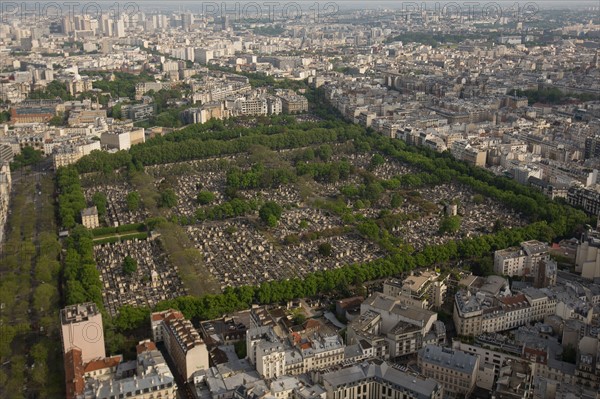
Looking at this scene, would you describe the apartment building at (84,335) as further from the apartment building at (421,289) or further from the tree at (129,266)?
the apartment building at (421,289)

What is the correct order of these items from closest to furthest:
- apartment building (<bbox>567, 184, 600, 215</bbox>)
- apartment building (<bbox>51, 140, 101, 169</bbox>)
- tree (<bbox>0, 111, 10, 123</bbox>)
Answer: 1. apartment building (<bbox>567, 184, 600, 215</bbox>)
2. apartment building (<bbox>51, 140, 101, 169</bbox>)
3. tree (<bbox>0, 111, 10, 123</bbox>)

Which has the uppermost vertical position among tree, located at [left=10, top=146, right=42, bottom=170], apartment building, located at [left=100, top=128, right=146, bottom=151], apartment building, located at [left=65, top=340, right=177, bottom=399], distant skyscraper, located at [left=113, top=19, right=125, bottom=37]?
distant skyscraper, located at [left=113, top=19, right=125, bottom=37]

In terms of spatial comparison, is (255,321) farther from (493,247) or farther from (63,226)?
(63,226)

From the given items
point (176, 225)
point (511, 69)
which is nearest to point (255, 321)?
point (176, 225)

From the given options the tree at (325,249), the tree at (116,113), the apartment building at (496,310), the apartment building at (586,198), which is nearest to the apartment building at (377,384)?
the apartment building at (496,310)

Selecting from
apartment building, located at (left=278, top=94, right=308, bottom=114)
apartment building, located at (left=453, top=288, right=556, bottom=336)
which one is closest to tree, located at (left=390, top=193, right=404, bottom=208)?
apartment building, located at (left=453, top=288, right=556, bottom=336)

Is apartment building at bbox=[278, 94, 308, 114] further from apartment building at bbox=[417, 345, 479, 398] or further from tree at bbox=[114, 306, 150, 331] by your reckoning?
apartment building at bbox=[417, 345, 479, 398]
